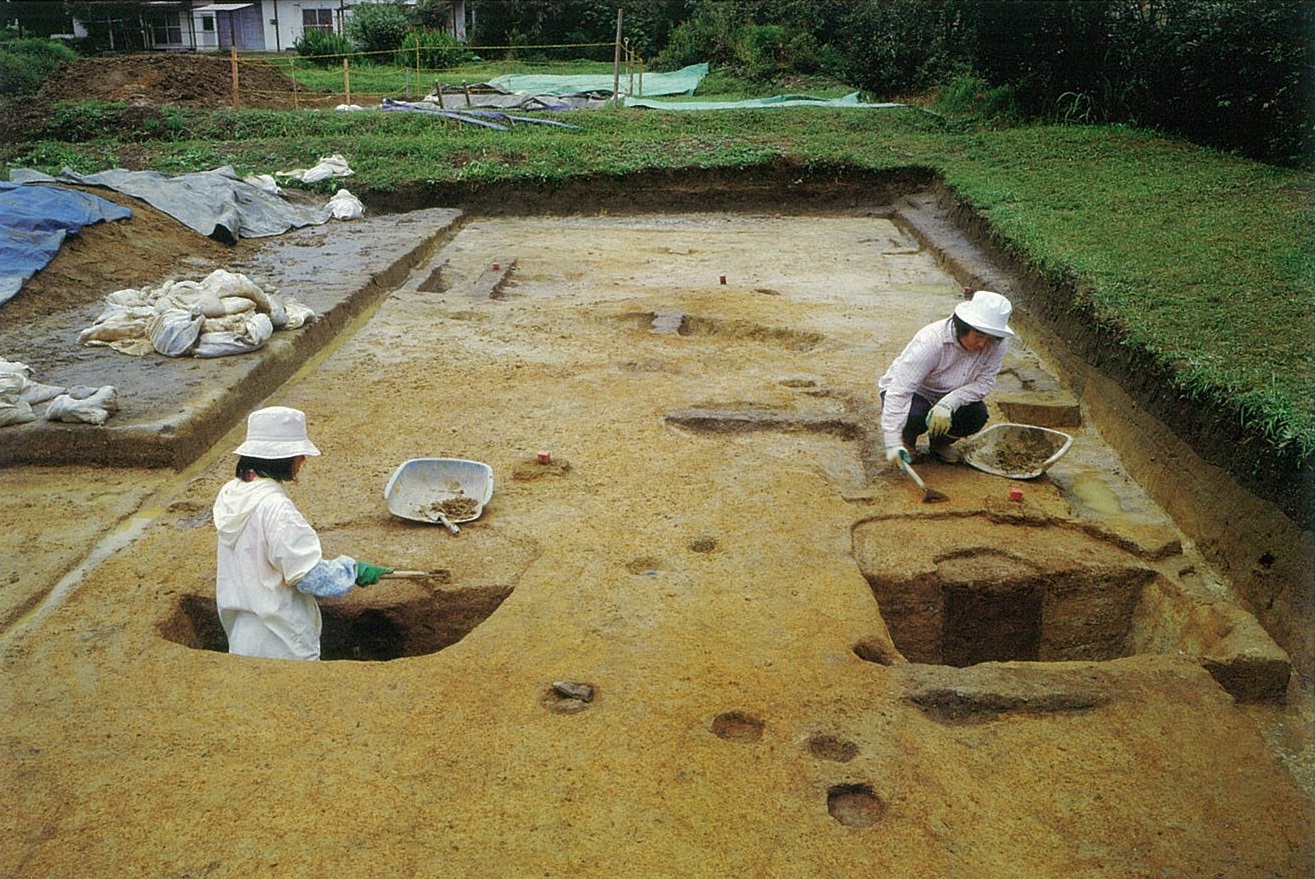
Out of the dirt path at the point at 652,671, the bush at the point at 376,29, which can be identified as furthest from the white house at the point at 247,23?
the dirt path at the point at 652,671

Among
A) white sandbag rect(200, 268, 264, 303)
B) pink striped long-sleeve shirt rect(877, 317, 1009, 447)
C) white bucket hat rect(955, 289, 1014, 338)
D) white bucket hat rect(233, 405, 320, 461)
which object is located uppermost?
white bucket hat rect(955, 289, 1014, 338)

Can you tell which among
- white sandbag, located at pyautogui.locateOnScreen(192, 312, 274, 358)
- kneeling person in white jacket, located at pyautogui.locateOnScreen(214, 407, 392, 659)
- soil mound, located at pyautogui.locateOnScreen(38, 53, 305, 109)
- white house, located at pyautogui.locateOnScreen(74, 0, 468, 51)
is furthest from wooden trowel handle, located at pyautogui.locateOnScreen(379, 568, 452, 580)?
white house, located at pyautogui.locateOnScreen(74, 0, 468, 51)

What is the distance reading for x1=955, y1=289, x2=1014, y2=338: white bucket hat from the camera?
5.32m

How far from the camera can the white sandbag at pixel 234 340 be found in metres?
7.11

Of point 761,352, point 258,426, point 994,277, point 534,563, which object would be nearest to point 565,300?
point 761,352

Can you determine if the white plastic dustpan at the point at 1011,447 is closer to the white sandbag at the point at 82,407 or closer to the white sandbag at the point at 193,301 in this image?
the white sandbag at the point at 82,407

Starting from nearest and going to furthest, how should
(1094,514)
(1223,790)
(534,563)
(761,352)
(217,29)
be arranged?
(1223,790), (534,563), (1094,514), (761,352), (217,29)

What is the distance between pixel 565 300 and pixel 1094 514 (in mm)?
5273

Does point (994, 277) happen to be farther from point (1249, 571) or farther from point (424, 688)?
point (424, 688)

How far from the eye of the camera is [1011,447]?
591 centimetres

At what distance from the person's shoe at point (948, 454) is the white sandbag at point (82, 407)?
4.44 m

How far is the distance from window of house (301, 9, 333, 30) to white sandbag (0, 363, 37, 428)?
35479mm

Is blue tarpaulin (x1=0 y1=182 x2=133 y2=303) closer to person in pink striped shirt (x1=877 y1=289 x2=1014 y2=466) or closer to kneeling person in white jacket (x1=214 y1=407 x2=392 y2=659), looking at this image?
kneeling person in white jacket (x1=214 y1=407 x2=392 y2=659)

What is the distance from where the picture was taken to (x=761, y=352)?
798 centimetres
